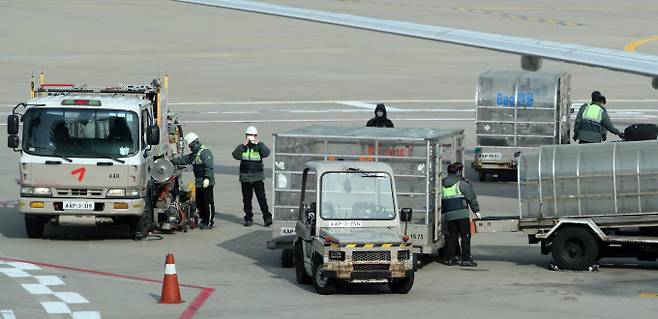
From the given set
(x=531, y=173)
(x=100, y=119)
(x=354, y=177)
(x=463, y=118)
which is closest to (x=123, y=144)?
(x=100, y=119)

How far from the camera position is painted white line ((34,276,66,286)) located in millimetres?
21223

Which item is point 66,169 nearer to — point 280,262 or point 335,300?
point 280,262

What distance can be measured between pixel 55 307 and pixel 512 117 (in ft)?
58.3

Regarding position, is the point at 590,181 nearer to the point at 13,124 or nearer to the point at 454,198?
the point at 454,198

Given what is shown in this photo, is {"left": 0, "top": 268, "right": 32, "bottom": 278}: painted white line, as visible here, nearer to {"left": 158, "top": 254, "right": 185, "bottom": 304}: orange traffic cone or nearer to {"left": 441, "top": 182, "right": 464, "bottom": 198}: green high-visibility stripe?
{"left": 158, "top": 254, "right": 185, "bottom": 304}: orange traffic cone

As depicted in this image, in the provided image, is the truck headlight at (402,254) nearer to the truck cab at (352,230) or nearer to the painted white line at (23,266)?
the truck cab at (352,230)

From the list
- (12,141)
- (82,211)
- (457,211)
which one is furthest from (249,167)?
(457,211)

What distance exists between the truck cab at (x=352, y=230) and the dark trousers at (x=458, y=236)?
1.79 metres

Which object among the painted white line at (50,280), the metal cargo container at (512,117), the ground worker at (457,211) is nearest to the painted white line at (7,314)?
the painted white line at (50,280)

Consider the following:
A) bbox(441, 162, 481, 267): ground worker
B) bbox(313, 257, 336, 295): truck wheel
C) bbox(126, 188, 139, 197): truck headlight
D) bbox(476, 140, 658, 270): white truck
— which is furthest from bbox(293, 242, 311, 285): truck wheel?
bbox(126, 188, 139, 197): truck headlight

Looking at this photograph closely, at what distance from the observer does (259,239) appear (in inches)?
1060

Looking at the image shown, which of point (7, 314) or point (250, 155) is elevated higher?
point (250, 155)

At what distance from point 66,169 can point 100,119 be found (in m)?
1.13

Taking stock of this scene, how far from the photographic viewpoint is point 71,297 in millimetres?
20109
